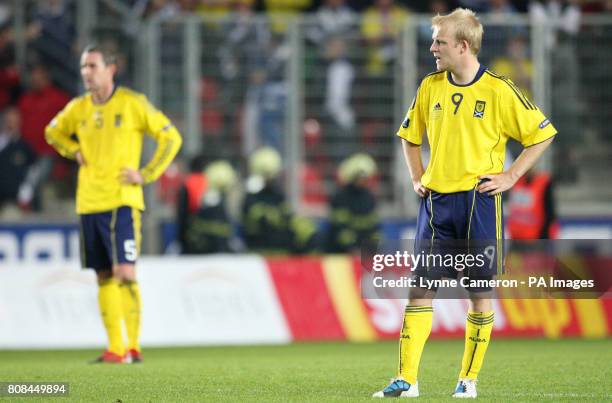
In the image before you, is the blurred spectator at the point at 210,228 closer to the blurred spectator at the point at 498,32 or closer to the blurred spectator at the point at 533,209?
the blurred spectator at the point at 533,209

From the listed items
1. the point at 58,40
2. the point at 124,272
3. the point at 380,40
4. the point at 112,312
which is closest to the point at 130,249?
the point at 124,272

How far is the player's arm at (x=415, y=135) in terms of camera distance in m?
8.05

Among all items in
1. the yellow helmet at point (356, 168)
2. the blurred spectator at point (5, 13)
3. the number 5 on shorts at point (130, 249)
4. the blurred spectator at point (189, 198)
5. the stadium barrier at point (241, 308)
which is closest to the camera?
the number 5 on shorts at point (130, 249)

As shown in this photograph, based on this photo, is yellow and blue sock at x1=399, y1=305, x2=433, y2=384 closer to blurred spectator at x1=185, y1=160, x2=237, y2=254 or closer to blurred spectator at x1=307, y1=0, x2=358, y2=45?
blurred spectator at x1=185, y1=160, x2=237, y2=254

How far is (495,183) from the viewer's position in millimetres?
7809

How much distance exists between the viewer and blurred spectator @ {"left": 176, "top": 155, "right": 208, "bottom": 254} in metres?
16.5

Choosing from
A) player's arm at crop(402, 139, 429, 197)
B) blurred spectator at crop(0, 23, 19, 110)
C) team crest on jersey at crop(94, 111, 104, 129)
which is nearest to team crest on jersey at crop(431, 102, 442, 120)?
player's arm at crop(402, 139, 429, 197)

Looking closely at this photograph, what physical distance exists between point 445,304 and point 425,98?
736 cm

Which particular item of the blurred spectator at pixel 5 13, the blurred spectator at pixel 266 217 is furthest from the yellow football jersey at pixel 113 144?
the blurred spectator at pixel 5 13

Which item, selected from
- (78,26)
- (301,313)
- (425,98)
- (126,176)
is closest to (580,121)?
(301,313)

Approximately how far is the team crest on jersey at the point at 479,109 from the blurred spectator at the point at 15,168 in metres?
10.6

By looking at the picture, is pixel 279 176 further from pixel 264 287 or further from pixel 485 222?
pixel 485 222

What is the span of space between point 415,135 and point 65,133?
170 inches

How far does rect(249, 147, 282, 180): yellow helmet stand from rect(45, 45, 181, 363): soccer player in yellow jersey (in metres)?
5.15
